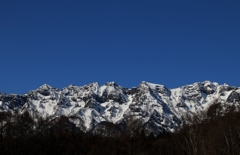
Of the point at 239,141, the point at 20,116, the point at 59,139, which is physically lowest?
the point at 239,141

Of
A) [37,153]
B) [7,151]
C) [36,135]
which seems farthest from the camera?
[36,135]

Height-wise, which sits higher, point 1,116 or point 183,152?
point 1,116

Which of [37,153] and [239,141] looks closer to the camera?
[239,141]

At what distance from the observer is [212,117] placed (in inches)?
2990

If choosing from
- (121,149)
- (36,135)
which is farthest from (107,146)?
(36,135)

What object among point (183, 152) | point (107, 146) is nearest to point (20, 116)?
point (107, 146)

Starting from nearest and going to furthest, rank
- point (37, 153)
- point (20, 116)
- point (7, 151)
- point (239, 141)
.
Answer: point (239, 141) → point (7, 151) → point (37, 153) → point (20, 116)

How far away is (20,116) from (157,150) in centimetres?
3178

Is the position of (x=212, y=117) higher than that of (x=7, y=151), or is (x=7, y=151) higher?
(x=212, y=117)

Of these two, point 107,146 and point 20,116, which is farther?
point 20,116

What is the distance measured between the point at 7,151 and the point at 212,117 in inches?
1621

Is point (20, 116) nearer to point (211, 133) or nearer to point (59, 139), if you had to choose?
point (59, 139)

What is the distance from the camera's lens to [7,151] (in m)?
64.6

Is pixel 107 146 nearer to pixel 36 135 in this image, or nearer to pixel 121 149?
pixel 121 149
